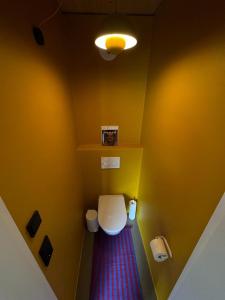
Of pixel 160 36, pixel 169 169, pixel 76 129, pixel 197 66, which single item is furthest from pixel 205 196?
pixel 76 129

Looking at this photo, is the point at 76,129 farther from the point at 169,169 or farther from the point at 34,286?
the point at 34,286

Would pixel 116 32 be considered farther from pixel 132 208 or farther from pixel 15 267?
pixel 132 208

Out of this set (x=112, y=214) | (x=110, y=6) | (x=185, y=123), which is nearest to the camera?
(x=185, y=123)

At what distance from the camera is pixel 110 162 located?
2051 millimetres

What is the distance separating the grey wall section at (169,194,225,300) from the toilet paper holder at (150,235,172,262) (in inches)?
9.6

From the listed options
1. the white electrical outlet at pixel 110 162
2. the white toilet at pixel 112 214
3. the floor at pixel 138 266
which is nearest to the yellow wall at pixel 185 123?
the floor at pixel 138 266

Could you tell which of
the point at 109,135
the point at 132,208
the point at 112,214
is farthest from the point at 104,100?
the point at 132,208

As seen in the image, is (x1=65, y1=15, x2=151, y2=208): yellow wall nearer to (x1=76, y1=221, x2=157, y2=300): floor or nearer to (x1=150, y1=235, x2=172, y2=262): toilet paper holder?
(x1=76, y1=221, x2=157, y2=300): floor

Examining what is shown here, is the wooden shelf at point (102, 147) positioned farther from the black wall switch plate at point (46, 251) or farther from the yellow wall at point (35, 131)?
the black wall switch plate at point (46, 251)

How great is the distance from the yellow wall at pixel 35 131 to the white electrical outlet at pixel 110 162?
686 mm

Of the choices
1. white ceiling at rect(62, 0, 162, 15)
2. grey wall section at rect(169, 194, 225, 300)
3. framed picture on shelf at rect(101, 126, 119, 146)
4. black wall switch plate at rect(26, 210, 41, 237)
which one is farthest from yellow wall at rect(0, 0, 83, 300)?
grey wall section at rect(169, 194, 225, 300)

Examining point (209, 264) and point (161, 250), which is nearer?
point (209, 264)

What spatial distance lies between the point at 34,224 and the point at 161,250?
1.03m

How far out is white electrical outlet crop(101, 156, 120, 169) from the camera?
202 centimetres
